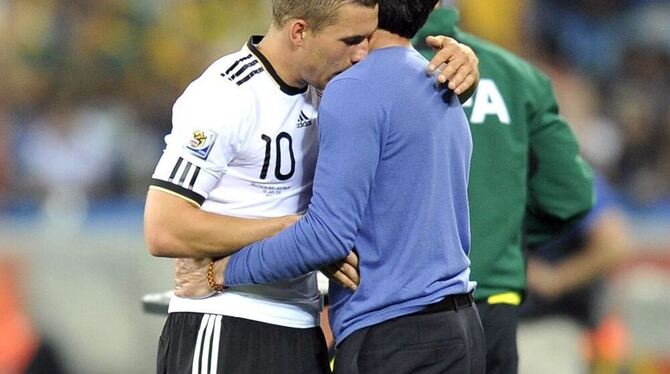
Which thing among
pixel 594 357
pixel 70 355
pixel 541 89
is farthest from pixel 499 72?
pixel 70 355

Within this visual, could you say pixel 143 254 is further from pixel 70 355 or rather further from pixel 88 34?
A: pixel 88 34

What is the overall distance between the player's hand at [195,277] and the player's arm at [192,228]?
5cm

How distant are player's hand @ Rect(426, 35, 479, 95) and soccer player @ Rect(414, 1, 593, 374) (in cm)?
53

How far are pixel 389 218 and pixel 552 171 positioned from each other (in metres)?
1.31

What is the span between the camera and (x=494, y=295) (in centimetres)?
358

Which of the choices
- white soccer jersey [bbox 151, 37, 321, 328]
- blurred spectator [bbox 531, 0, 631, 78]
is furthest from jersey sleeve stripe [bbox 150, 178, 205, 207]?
blurred spectator [bbox 531, 0, 631, 78]

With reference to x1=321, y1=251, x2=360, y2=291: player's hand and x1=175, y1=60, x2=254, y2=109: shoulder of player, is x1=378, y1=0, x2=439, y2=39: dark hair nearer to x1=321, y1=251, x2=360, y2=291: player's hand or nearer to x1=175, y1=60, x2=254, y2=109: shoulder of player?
x1=175, y1=60, x2=254, y2=109: shoulder of player

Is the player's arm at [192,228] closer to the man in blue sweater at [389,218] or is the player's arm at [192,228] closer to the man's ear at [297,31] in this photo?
the man in blue sweater at [389,218]

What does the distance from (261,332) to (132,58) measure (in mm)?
6303

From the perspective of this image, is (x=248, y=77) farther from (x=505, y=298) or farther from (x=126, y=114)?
(x=126, y=114)

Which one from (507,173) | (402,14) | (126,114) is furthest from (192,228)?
(126,114)

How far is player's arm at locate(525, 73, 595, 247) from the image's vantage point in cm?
372

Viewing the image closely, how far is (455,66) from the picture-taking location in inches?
109

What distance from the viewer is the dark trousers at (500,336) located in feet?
11.8
